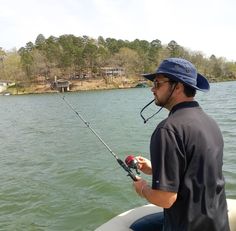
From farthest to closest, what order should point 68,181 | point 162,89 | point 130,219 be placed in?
point 68,181 → point 130,219 → point 162,89

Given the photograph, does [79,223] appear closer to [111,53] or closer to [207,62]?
[111,53]

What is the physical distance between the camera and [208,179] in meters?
3.08

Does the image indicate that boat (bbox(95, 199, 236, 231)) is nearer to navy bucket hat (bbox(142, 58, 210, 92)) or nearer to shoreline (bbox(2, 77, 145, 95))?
navy bucket hat (bbox(142, 58, 210, 92))

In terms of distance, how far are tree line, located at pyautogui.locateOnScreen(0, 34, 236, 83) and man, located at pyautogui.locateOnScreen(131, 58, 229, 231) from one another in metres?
111

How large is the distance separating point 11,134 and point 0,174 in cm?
1101

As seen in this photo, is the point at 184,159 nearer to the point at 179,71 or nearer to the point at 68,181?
the point at 179,71

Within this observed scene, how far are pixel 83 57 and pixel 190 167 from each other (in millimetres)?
114182

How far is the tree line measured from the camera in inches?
4518

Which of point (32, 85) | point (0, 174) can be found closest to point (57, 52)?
point (32, 85)

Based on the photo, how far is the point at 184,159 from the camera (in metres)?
2.95

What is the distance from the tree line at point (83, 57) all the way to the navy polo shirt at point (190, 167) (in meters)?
111

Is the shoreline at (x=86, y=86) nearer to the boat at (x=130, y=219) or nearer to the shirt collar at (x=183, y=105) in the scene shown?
the boat at (x=130, y=219)

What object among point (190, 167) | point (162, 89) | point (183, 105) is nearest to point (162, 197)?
point (190, 167)

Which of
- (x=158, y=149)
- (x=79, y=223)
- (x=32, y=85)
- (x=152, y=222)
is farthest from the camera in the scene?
(x=32, y=85)
